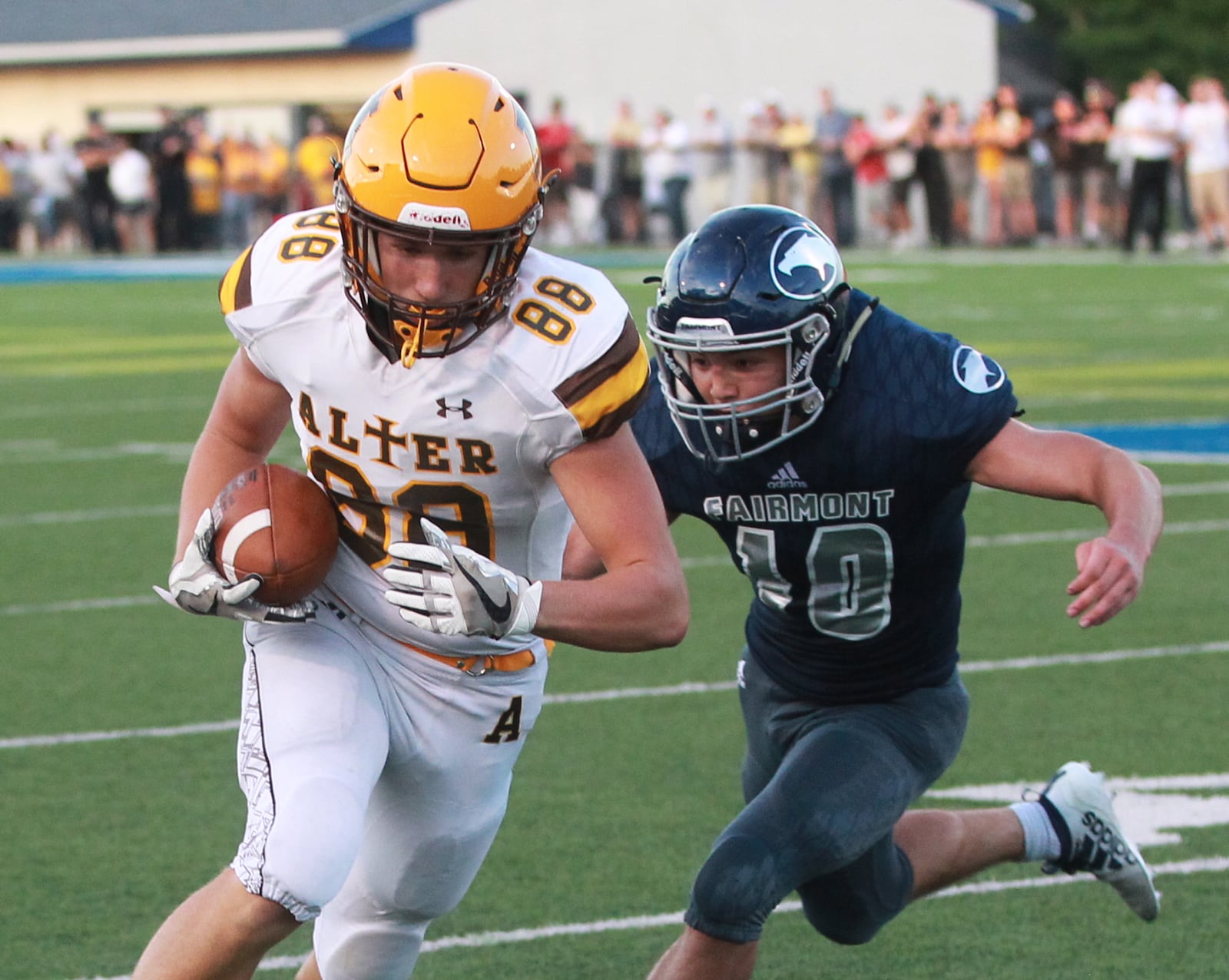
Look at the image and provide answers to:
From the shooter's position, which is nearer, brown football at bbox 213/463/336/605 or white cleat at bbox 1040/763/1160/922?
brown football at bbox 213/463/336/605

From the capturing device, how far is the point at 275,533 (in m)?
3.42

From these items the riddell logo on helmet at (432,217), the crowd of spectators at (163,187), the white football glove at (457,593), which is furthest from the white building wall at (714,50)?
the white football glove at (457,593)

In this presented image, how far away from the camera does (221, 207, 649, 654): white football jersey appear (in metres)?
3.39

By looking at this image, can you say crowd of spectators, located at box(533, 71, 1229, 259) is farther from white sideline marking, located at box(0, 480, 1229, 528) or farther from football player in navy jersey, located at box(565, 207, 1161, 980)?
football player in navy jersey, located at box(565, 207, 1161, 980)

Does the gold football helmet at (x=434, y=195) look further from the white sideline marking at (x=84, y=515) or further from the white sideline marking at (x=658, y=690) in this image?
the white sideline marking at (x=84, y=515)

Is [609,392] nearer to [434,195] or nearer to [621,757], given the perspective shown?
[434,195]

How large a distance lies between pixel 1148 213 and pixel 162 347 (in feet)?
43.4

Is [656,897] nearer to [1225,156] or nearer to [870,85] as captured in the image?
[1225,156]

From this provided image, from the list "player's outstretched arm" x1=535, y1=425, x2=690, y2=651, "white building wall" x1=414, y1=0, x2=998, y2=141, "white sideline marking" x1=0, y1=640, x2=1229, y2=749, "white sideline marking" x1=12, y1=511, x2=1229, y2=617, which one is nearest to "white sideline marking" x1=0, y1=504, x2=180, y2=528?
"white sideline marking" x1=12, y1=511, x2=1229, y2=617

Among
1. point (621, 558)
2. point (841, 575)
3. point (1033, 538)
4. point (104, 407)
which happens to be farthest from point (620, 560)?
point (104, 407)

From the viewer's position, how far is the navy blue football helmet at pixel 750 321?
12.4 ft

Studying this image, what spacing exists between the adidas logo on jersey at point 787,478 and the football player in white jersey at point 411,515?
0.43 metres

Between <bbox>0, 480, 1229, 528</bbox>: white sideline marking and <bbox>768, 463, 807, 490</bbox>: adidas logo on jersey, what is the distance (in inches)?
210

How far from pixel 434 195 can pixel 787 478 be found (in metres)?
0.93
